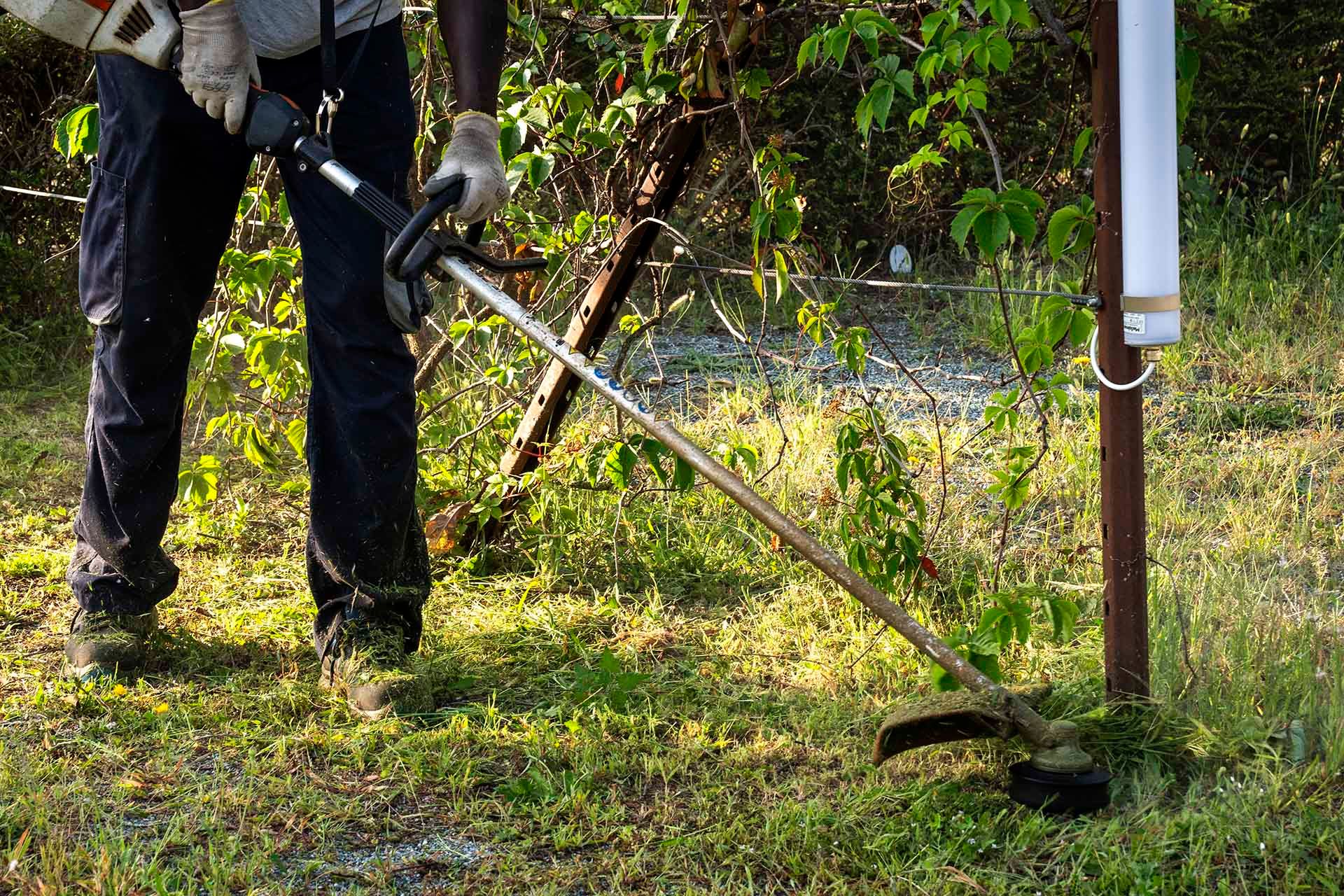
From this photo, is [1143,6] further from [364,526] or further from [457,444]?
[457,444]

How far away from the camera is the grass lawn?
2.06m

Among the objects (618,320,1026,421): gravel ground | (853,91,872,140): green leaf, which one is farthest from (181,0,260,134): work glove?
(618,320,1026,421): gravel ground

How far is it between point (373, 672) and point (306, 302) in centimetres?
74

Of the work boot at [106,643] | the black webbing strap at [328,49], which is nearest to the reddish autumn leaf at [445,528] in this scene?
the work boot at [106,643]

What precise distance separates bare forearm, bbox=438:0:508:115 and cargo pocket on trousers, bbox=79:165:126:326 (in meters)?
0.68

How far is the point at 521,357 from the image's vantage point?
3393 mm

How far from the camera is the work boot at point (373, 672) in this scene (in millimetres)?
2592

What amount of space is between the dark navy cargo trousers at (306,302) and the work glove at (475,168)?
7.6 inches

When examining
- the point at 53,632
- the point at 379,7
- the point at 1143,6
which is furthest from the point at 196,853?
the point at 1143,6

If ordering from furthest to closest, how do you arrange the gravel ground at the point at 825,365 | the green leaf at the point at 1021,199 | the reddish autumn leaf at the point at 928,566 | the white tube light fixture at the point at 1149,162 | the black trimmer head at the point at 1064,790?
the gravel ground at the point at 825,365
the reddish autumn leaf at the point at 928,566
the green leaf at the point at 1021,199
the black trimmer head at the point at 1064,790
the white tube light fixture at the point at 1149,162

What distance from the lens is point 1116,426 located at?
2.24 meters

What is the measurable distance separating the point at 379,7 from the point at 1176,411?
2.81m

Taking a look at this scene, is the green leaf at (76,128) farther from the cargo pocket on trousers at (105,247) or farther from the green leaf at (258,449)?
the green leaf at (258,449)

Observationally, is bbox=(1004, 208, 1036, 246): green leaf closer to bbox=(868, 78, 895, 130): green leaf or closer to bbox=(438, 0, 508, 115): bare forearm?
bbox=(868, 78, 895, 130): green leaf
